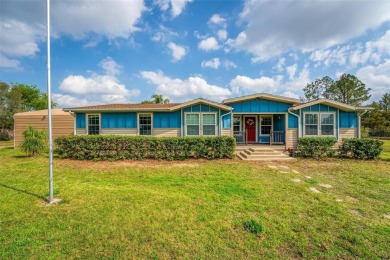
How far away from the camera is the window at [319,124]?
11.5 meters

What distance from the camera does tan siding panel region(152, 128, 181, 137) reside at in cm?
1175

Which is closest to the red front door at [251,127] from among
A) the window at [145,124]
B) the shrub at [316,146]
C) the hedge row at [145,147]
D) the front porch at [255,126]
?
the front porch at [255,126]

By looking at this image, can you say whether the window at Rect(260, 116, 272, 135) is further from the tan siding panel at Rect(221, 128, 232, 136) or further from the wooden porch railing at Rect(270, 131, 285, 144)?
the tan siding panel at Rect(221, 128, 232, 136)

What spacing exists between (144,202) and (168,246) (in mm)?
1631

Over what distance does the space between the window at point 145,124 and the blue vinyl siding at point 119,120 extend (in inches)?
15.2

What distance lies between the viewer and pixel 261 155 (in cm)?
987

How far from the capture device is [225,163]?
8.54 meters

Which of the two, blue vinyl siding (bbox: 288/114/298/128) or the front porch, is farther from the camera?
the front porch

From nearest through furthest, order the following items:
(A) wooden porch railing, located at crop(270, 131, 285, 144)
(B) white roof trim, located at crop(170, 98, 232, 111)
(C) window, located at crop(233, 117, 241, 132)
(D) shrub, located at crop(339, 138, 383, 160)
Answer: (D) shrub, located at crop(339, 138, 383, 160)
(B) white roof trim, located at crop(170, 98, 232, 111)
(A) wooden porch railing, located at crop(270, 131, 285, 144)
(C) window, located at crop(233, 117, 241, 132)

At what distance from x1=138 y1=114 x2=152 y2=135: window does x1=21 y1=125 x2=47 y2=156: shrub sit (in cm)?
546

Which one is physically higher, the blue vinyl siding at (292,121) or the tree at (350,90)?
the tree at (350,90)

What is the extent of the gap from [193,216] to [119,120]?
10.0 m

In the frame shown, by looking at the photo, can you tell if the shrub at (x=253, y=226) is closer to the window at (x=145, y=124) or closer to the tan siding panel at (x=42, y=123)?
the window at (x=145, y=124)

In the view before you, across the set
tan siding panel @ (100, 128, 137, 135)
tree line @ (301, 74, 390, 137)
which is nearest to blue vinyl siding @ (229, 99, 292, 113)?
tan siding panel @ (100, 128, 137, 135)
